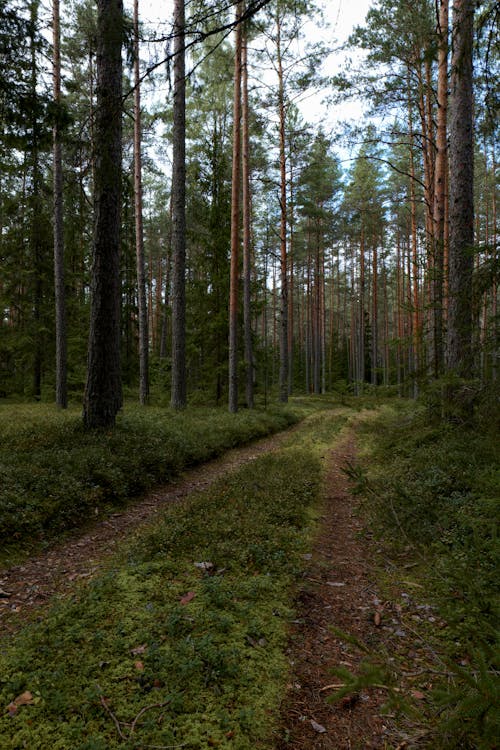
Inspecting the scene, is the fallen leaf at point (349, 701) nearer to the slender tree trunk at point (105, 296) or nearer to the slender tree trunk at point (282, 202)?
the slender tree trunk at point (105, 296)

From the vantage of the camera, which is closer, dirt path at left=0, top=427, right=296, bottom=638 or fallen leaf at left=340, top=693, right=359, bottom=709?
fallen leaf at left=340, top=693, right=359, bottom=709

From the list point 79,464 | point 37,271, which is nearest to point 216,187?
point 37,271

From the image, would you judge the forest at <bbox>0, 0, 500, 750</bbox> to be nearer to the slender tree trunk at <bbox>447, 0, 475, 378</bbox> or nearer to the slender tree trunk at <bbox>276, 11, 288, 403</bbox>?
the slender tree trunk at <bbox>447, 0, 475, 378</bbox>

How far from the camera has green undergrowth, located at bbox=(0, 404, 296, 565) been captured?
5266mm

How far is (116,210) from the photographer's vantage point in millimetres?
8617

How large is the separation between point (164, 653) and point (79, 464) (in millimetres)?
4637

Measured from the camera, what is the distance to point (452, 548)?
13.7 ft

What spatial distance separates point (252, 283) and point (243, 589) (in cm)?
1669

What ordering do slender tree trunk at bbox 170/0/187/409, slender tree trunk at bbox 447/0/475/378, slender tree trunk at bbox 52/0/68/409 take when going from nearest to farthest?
slender tree trunk at bbox 447/0/475/378 → slender tree trunk at bbox 170/0/187/409 → slender tree trunk at bbox 52/0/68/409

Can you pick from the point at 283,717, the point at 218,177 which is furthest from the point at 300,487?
the point at 218,177

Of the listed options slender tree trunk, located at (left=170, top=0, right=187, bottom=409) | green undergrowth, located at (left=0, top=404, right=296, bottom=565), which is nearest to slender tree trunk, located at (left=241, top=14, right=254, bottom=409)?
slender tree trunk, located at (left=170, top=0, right=187, bottom=409)

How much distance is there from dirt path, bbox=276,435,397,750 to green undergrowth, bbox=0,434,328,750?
140mm

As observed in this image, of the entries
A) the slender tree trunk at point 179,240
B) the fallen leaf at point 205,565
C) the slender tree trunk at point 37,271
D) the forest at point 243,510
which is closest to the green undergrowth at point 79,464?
the forest at point 243,510

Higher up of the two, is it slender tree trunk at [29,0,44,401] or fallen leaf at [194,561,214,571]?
slender tree trunk at [29,0,44,401]
